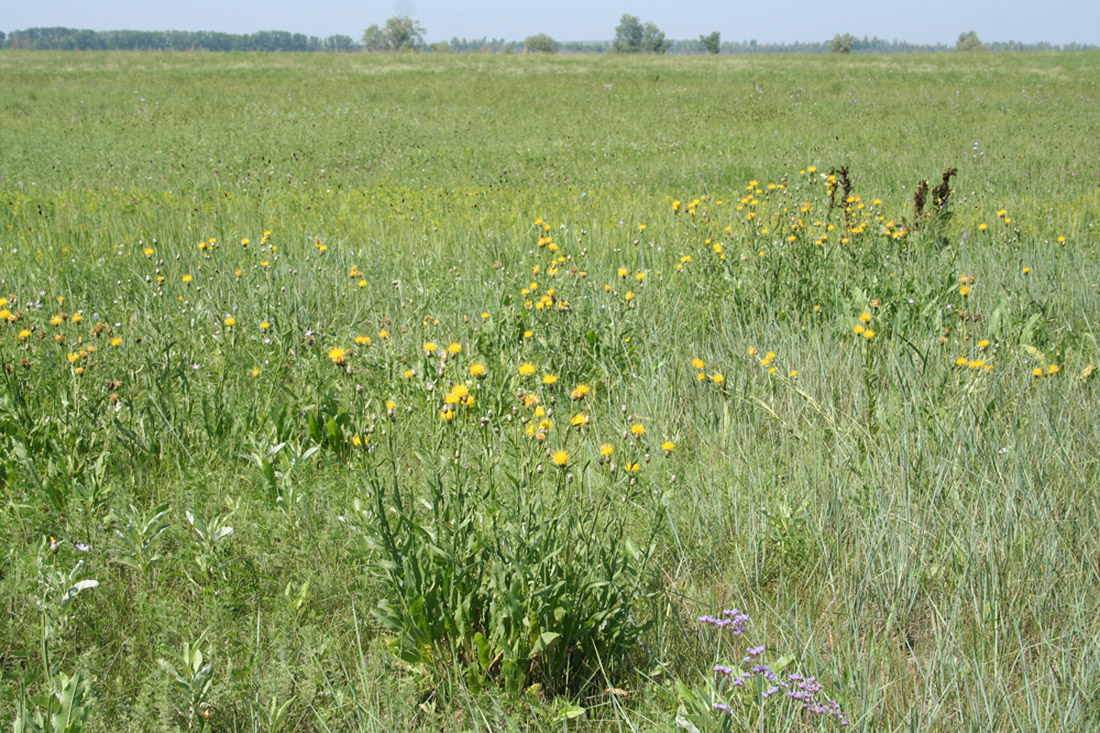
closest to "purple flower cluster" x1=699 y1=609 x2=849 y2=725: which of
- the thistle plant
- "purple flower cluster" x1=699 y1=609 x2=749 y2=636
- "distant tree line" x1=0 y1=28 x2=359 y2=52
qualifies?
the thistle plant

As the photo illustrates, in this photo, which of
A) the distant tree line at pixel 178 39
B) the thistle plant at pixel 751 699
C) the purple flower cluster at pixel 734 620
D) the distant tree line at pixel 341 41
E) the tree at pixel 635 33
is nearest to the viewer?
the thistle plant at pixel 751 699

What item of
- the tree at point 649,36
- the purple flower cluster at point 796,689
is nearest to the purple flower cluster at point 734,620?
the purple flower cluster at point 796,689

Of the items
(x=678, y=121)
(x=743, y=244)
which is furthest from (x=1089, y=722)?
(x=678, y=121)

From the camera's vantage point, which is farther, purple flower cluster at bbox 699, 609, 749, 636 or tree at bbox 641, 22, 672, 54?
tree at bbox 641, 22, 672, 54

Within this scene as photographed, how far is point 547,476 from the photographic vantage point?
253 cm

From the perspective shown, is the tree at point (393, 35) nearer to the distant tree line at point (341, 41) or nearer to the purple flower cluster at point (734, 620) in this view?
the distant tree line at point (341, 41)

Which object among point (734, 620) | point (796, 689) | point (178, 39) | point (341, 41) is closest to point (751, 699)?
point (796, 689)

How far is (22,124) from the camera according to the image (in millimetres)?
15055

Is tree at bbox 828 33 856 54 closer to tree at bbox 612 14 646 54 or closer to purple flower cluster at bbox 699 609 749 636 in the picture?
tree at bbox 612 14 646 54

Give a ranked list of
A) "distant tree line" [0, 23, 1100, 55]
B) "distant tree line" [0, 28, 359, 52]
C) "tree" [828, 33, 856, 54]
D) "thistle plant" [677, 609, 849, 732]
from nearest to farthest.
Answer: "thistle plant" [677, 609, 849, 732] < "tree" [828, 33, 856, 54] < "distant tree line" [0, 23, 1100, 55] < "distant tree line" [0, 28, 359, 52]

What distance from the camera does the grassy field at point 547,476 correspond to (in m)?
1.73

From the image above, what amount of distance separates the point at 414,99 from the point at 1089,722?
20.2 metres

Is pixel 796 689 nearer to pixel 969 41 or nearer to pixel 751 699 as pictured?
pixel 751 699

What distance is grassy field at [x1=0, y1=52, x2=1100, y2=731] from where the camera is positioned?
1734 mm
